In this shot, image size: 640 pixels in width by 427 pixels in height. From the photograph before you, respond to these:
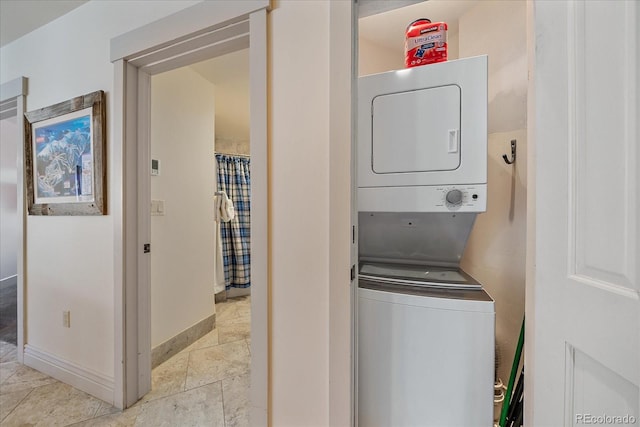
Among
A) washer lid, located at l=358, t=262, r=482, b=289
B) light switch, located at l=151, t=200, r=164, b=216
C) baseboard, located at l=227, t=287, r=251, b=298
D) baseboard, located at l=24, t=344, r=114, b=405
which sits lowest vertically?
baseboard, located at l=227, t=287, r=251, b=298

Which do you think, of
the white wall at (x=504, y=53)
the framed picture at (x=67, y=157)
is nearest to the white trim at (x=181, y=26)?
the framed picture at (x=67, y=157)

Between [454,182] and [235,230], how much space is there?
3.16 meters

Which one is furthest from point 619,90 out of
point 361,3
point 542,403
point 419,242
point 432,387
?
point 432,387

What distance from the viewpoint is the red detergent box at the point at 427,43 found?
1.19m

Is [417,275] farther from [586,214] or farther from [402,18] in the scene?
[402,18]

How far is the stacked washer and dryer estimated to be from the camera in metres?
0.93

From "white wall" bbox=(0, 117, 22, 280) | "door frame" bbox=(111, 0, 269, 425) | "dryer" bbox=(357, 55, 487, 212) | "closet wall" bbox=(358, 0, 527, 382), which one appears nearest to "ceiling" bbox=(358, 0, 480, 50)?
"closet wall" bbox=(358, 0, 527, 382)

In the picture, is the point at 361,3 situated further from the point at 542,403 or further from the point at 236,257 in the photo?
the point at 236,257

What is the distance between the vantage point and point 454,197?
103 cm

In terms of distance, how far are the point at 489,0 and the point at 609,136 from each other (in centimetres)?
154

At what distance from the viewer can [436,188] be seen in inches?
41.6

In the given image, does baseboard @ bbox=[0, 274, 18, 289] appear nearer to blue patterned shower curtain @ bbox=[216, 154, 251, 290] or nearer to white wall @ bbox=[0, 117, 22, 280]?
white wall @ bbox=[0, 117, 22, 280]

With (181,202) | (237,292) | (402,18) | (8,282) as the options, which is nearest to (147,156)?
(181,202)

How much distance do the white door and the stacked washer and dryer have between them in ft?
0.89
